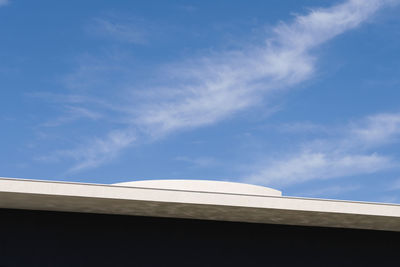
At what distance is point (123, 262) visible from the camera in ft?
36.0

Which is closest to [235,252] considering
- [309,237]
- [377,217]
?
[309,237]

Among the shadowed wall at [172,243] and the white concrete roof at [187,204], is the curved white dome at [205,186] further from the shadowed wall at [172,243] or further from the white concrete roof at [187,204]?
the white concrete roof at [187,204]

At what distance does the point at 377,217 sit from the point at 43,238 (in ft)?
20.8

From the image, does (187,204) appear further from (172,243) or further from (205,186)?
(205,186)

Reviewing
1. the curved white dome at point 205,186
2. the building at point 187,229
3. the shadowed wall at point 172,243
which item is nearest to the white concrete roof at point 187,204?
the building at point 187,229

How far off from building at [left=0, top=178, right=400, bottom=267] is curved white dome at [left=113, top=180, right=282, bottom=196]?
10.8 feet

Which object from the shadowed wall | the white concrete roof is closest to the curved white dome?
the shadowed wall

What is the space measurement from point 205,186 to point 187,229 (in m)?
4.09

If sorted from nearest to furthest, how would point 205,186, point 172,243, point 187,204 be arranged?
point 187,204 < point 172,243 < point 205,186

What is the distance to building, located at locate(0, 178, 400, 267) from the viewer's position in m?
10.2

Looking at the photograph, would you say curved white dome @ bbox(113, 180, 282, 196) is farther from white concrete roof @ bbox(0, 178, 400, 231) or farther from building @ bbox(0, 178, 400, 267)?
white concrete roof @ bbox(0, 178, 400, 231)

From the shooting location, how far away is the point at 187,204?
1018cm

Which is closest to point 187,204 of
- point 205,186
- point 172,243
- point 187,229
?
point 187,229

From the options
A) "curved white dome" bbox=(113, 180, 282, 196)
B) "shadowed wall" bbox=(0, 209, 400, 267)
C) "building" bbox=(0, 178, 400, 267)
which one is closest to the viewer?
"building" bbox=(0, 178, 400, 267)
